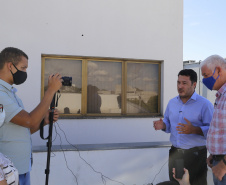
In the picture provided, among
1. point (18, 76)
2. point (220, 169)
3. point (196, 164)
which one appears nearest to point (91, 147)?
Result: point (196, 164)

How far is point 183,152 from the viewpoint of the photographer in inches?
106

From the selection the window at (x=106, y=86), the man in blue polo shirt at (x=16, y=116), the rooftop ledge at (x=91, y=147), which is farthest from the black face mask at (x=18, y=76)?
the window at (x=106, y=86)

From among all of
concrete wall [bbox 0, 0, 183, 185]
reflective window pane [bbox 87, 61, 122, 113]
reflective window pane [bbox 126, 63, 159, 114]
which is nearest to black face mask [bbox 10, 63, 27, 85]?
concrete wall [bbox 0, 0, 183, 185]

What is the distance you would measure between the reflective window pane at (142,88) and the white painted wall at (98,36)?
0.72ft

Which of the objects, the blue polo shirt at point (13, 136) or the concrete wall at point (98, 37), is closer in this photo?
the blue polo shirt at point (13, 136)

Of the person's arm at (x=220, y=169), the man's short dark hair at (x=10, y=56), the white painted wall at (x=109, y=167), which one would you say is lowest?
the white painted wall at (x=109, y=167)

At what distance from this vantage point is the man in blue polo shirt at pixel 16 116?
1.75m

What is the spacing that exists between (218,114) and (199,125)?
30.3 inches

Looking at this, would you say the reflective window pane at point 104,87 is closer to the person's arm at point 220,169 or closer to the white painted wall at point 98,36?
the white painted wall at point 98,36

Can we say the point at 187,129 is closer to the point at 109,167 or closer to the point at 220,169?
the point at 220,169

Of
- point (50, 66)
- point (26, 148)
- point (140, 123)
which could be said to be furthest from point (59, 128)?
point (26, 148)

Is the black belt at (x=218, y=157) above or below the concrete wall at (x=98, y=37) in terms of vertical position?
below

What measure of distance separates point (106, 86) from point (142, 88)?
2.73ft

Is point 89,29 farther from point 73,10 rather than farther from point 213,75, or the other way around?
point 213,75
